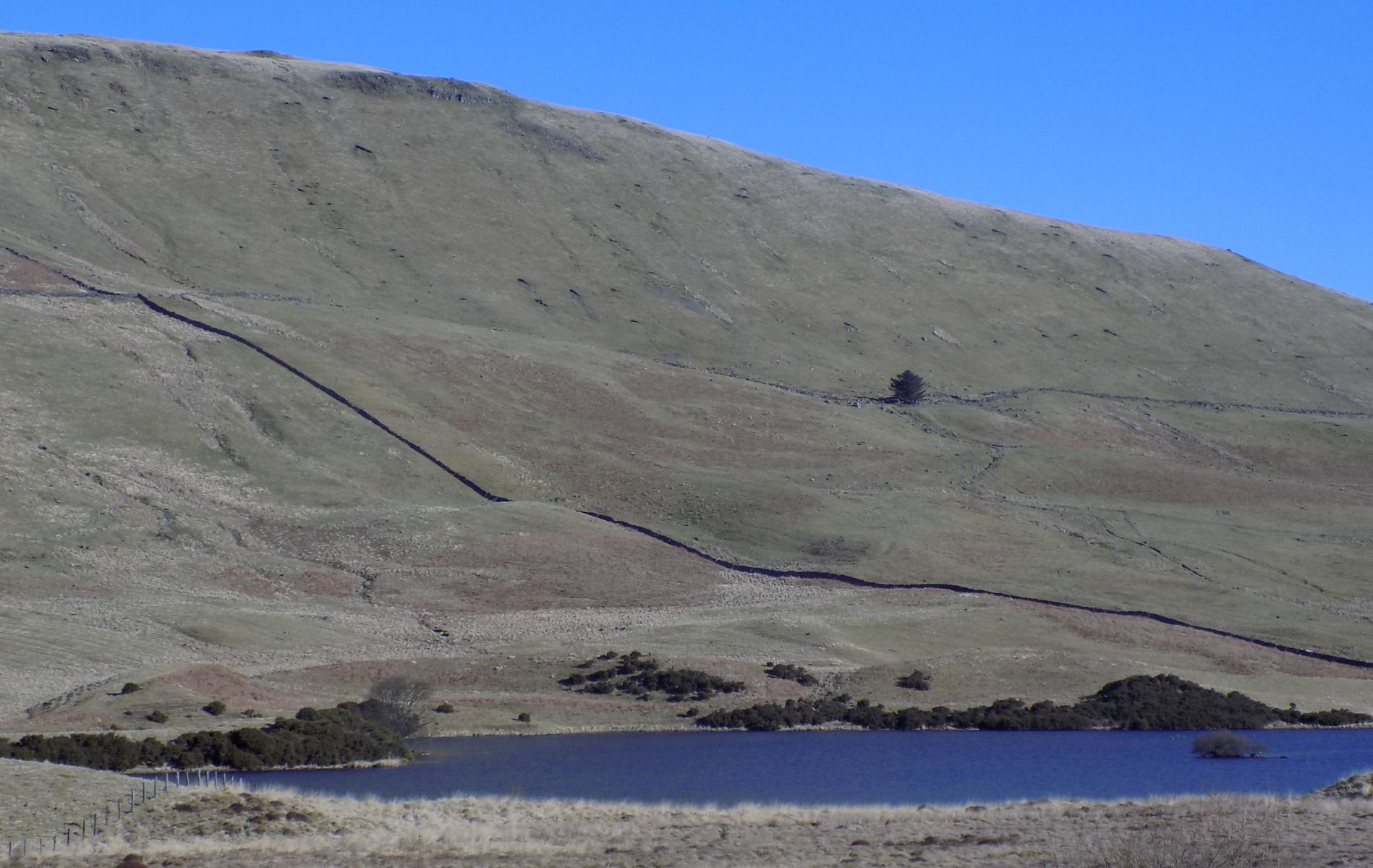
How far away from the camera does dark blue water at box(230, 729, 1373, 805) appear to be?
120 ft

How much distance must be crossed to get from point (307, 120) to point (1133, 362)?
108 metres

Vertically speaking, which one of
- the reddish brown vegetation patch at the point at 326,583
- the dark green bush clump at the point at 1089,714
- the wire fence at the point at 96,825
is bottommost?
the wire fence at the point at 96,825

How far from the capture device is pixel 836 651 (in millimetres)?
64438

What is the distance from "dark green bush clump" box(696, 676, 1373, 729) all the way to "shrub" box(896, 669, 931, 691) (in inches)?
112

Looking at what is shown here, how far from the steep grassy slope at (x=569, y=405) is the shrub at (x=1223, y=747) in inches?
557

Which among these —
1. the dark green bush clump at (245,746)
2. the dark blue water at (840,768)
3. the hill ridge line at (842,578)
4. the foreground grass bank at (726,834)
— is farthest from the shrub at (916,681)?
the foreground grass bank at (726,834)

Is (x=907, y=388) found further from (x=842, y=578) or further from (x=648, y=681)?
(x=648, y=681)

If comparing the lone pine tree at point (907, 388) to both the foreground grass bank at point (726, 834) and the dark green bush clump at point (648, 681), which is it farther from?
the foreground grass bank at point (726, 834)

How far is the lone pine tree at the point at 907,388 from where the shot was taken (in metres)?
131

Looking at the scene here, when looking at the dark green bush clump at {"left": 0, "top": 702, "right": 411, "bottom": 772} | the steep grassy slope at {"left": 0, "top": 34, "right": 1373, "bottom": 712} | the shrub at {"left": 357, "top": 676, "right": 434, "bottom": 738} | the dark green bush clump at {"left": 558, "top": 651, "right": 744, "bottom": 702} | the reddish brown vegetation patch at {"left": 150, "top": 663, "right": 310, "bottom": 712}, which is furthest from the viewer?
the steep grassy slope at {"left": 0, "top": 34, "right": 1373, "bottom": 712}

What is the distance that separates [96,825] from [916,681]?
136 ft

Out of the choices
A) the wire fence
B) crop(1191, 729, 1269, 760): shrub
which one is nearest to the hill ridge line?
crop(1191, 729, 1269, 760): shrub

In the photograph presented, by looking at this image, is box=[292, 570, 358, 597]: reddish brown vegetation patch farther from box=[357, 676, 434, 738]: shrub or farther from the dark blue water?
the dark blue water

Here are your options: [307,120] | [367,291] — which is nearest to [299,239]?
[367,291]
